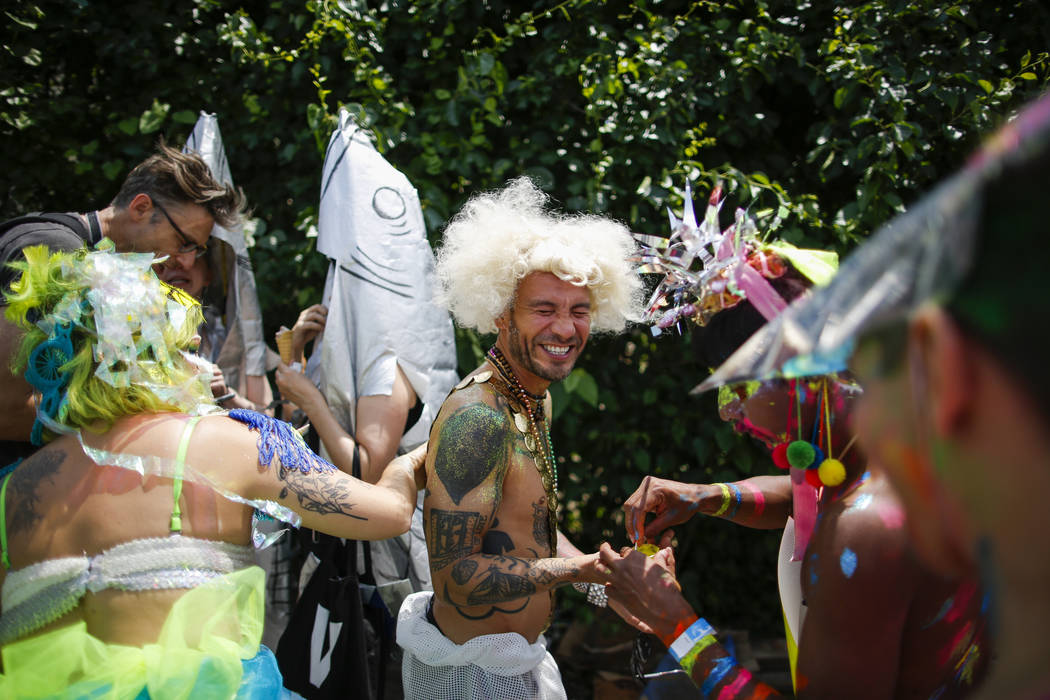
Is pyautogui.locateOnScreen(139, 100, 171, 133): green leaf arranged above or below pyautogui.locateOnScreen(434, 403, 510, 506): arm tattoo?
above

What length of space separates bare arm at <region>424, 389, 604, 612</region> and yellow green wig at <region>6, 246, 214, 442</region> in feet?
2.27

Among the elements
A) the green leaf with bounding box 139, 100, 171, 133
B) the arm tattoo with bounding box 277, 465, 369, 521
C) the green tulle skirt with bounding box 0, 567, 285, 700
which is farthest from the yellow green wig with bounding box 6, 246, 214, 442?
the green leaf with bounding box 139, 100, 171, 133

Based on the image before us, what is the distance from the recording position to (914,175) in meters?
3.85

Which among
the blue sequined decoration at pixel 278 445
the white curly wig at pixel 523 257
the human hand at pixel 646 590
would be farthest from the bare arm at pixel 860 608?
the white curly wig at pixel 523 257

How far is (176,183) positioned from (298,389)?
0.99 m

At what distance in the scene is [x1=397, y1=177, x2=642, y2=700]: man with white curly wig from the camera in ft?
7.43

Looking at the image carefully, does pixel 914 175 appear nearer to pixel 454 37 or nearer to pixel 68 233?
pixel 454 37

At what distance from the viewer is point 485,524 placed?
228cm

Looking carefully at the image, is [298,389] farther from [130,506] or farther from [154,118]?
[154,118]

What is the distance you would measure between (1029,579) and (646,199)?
10.6ft

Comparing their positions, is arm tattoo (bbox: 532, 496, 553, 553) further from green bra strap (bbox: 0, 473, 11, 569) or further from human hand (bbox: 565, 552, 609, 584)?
green bra strap (bbox: 0, 473, 11, 569)

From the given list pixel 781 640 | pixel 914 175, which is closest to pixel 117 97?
pixel 914 175

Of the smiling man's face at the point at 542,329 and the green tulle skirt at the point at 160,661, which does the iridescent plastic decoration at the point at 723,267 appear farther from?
the green tulle skirt at the point at 160,661

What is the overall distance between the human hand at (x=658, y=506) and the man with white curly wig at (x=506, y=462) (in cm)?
23
